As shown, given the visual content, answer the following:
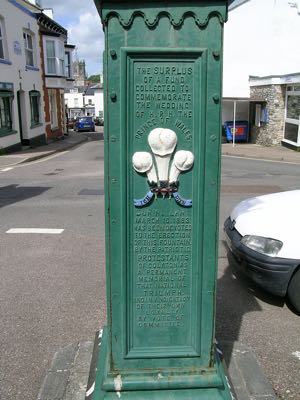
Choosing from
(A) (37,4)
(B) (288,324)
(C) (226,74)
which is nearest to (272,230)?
(B) (288,324)

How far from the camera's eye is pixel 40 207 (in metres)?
9.16

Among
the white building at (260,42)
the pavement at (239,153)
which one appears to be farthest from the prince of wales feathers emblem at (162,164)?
the white building at (260,42)

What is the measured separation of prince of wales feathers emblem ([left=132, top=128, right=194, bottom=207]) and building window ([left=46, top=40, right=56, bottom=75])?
25.9 m

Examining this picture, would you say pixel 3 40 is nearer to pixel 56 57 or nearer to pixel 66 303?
pixel 56 57

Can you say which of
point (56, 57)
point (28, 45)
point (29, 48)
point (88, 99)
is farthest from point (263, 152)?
point (88, 99)

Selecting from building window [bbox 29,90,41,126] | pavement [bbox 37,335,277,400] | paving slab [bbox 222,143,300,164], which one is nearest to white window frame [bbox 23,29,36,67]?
building window [bbox 29,90,41,126]

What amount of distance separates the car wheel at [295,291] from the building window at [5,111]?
17599 millimetres

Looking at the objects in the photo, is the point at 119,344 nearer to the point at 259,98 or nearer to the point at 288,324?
the point at 288,324

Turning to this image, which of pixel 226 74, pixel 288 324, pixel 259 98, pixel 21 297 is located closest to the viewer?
pixel 288 324

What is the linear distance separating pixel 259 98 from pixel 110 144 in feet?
74.2

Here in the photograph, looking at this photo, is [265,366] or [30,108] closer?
[265,366]

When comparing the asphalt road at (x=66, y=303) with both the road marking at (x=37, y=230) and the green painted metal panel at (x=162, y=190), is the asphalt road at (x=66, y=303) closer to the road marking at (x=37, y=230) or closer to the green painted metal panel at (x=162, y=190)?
the road marking at (x=37, y=230)

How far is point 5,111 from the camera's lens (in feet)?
65.7

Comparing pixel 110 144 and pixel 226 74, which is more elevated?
pixel 226 74
